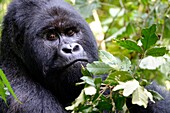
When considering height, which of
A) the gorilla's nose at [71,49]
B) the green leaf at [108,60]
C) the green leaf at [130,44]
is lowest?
the green leaf at [108,60]

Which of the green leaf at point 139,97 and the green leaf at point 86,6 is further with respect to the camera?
the green leaf at point 86,6

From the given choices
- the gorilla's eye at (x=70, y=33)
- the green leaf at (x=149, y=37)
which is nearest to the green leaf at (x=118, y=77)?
the green leaf at (x=149, y=37)

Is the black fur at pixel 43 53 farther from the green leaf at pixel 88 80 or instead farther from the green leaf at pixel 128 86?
the green leaf at pixel 128 86

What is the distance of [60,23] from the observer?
3.30 meters

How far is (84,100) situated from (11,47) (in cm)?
115

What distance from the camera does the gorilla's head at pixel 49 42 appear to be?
10.1 ft

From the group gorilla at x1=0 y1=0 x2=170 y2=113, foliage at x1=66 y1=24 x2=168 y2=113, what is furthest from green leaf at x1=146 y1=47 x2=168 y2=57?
gorilla at x1=0 y1=0 x2=170 y2=113

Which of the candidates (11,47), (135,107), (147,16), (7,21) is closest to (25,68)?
(11,47)

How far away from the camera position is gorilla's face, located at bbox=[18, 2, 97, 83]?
3117mm

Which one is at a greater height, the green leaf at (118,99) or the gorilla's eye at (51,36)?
the gorilla's eye at (51,36)

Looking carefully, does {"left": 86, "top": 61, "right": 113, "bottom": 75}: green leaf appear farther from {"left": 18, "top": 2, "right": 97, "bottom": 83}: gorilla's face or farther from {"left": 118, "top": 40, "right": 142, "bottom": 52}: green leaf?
{"left": 18, "top": 2, "right": 97, "bottom": 83}: gorilla's face

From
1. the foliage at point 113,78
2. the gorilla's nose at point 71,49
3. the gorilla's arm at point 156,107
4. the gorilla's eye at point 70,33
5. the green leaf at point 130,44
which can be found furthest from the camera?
the gorilla's eye at point 70,33

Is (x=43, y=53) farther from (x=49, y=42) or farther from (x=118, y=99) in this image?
(x=118, y=99)

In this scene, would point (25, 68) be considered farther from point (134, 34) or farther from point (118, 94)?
point (134, 34)
